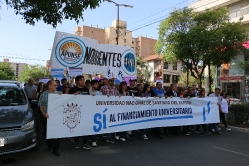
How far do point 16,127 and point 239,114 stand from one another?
8.46 m

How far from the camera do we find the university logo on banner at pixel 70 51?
8102 mm

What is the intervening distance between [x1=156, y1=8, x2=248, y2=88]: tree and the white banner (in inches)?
229

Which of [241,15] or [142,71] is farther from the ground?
[241,15]

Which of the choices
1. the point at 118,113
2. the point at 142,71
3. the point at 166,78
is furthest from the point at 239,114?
the point at 142,71

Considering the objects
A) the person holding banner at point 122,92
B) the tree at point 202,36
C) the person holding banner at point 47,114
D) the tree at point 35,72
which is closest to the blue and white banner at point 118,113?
the person holding banner at point 47,114

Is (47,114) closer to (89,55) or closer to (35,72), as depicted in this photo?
(89,55)

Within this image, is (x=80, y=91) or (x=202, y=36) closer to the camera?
(x=80, y=91)

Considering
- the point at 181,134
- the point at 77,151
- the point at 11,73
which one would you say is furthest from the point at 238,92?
the point at 11,73

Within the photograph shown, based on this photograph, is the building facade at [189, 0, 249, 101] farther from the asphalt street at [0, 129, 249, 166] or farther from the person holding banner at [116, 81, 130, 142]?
the person holding banner at [116, 81, 130, 142]

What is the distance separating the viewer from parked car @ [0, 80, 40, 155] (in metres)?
4.17

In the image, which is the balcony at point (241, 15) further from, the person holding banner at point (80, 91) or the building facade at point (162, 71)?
the building facade at point (162, 71)

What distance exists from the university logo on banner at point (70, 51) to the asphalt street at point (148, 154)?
3.07 m

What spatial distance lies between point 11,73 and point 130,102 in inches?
2588

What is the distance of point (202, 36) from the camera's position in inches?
553
